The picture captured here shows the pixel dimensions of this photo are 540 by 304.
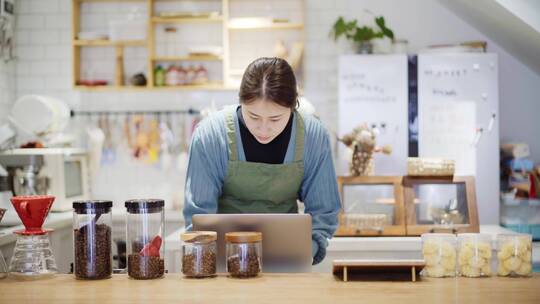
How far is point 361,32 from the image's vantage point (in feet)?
16.9

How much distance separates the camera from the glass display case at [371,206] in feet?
14.6

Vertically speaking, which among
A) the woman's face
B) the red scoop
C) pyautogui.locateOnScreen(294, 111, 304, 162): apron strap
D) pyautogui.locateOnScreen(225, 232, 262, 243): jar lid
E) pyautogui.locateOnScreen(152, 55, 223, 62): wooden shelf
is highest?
pyautogui.locateOnScreen(152, 55, 223, 62): wooden shelf

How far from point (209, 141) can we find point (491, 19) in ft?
9.96

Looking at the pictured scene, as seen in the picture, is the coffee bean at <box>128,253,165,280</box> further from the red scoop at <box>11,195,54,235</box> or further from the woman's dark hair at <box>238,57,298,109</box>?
the woman's dark hair at <box>238,57,298,109</box>

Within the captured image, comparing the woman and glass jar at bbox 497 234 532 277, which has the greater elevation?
the woman

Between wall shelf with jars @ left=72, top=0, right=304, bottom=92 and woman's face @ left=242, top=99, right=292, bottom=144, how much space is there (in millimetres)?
2814

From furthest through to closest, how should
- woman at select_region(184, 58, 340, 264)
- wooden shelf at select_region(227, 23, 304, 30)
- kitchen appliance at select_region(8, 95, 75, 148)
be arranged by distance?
1. wooden shelf at select_region(227, 23, 304, 30)
2. kitchen appliance at select_region(8, 95, 75, 148)
3. woman at select_region(184, 58, 340, 264)

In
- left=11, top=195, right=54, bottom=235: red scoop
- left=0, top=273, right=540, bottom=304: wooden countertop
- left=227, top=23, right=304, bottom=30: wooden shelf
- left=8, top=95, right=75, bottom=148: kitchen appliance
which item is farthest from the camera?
left=227, top=23, right=304, bottom=30: wooden shelf

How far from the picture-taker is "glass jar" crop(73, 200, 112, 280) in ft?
7.34

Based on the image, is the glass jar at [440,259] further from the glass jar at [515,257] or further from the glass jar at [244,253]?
the glass jar at [244,253]

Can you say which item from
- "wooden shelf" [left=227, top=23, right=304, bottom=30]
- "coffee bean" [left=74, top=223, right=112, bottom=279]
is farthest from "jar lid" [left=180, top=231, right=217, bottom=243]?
"wooden shelf" [left=227, top=23, right=304, bottom=30]

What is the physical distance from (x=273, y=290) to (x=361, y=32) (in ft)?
11.3

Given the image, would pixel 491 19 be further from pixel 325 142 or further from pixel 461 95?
pixel 325 142

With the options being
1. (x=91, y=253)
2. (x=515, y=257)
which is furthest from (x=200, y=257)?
(x=515, y=257)
